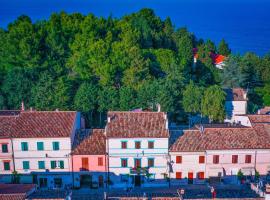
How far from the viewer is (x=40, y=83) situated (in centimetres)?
6116

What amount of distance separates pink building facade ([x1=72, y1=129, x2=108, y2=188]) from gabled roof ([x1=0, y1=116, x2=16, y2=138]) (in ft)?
26.1

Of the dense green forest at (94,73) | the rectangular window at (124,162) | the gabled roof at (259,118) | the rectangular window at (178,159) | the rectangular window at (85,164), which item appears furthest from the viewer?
the dense green forest at (94,73)

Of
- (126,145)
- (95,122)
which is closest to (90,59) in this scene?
(95,122)

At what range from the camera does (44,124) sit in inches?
1832

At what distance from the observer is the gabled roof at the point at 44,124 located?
45250mm

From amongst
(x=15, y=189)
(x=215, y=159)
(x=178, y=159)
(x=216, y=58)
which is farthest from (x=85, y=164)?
(x=216, y=58)

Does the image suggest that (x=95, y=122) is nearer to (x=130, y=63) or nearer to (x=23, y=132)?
(x=130, y=63)

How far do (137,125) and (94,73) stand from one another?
2223cm

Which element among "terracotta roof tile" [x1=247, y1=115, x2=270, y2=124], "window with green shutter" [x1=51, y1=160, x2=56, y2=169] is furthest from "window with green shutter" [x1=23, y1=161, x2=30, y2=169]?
"terracotta roof tile" [x1=247, y1=115, x2=270, y2=124]

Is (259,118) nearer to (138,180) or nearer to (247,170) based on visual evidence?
(247,170)

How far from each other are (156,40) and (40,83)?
110 feet

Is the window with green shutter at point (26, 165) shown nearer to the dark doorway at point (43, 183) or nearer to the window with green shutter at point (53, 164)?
the dark doorway at point (43, 183)

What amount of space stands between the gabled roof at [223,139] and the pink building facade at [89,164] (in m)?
8.61

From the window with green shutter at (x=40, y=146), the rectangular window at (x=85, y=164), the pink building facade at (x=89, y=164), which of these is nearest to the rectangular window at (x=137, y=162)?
the pink building facade at (x=89, y=164)
